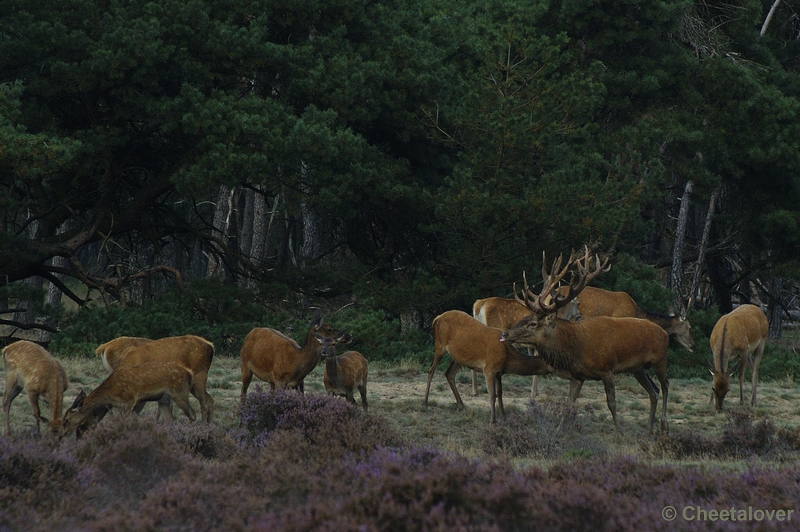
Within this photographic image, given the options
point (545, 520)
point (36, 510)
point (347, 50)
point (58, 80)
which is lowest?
point (36, 510)

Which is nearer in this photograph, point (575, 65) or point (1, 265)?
point (1, 265)

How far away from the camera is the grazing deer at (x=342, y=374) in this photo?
11.2 m

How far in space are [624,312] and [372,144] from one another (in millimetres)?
7733

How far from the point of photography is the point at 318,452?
8086 mm

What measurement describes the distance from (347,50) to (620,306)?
819 cm

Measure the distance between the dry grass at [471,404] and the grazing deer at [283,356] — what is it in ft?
2.09

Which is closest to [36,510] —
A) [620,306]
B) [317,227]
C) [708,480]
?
[708,480]

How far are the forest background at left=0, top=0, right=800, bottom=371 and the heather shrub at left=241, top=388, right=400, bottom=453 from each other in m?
8.21

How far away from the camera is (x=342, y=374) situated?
1145 centimetres

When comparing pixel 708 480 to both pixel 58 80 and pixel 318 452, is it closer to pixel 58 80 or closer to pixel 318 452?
pixel 318 452

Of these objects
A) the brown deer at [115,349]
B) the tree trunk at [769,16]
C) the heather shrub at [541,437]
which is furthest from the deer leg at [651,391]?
the tree trunk at [769,16]

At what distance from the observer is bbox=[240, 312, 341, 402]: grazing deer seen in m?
11.4

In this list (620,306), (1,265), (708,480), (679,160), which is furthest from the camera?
(679,160)

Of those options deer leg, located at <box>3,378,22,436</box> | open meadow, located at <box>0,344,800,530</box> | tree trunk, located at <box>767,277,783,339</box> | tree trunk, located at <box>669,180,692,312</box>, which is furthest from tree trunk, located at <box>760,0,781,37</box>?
deer leg, located at <box>3,378,22,436</box>
